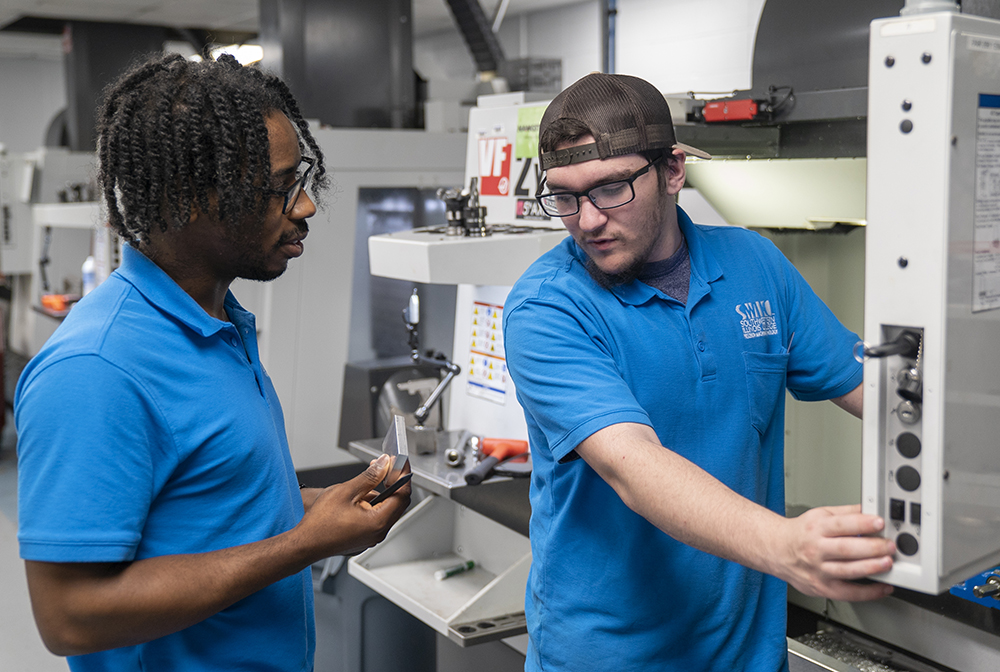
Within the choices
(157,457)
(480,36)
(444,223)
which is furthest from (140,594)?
(480,36)

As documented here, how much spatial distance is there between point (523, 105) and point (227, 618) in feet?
5.88

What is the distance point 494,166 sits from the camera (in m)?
2.69

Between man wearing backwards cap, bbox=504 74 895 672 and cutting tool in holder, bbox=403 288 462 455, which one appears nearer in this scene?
man wearing backwards cap, bbox=504 74 895 672

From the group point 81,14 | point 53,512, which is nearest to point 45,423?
point 53,512

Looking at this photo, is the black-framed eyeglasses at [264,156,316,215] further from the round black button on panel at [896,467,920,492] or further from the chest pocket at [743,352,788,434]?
the round black button on panel at [896,467,920,492]

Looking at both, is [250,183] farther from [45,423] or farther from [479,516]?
[479,516]

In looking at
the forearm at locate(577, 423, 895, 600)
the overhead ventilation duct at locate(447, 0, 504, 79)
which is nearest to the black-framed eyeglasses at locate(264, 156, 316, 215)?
the forearm at locate(577, 423, 895, 600)

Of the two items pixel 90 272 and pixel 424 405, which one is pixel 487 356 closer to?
pixel 424 405

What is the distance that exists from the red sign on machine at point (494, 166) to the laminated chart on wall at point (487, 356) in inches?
13.8

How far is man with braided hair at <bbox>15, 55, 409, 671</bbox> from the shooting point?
3.16 ft

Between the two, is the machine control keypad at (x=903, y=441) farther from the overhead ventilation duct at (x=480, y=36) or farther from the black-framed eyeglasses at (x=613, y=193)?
the overhead ventilation duct at (x=480, y=36)

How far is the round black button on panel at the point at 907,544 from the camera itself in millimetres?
870

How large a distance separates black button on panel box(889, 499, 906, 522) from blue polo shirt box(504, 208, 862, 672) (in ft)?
1.32

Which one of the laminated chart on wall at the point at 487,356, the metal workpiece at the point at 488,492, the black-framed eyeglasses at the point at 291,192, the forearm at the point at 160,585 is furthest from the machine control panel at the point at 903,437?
the laminated chart on wall at the point at 487,356
